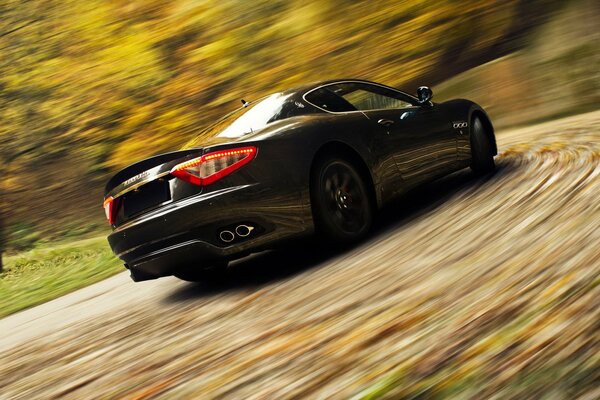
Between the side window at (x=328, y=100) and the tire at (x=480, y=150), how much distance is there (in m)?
1.75

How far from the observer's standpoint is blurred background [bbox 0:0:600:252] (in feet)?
41.9

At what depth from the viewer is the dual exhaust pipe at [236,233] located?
530 centimetres

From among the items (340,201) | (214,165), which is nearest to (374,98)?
(340,201)

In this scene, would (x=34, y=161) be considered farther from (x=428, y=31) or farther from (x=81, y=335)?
(x=81, y=335)

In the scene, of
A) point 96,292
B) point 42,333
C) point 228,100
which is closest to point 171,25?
point 228,100

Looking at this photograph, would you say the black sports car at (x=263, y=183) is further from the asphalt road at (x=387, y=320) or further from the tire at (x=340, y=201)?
the asphalt road at (x=387, y=320)

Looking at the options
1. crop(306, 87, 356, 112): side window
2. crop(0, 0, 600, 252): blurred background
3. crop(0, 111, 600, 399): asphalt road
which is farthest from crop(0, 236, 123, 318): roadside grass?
crop(306, 87, 356, 112): side window

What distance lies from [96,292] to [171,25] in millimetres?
9185

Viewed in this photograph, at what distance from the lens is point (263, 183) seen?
211 inches

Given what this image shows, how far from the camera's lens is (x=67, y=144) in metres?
15.1

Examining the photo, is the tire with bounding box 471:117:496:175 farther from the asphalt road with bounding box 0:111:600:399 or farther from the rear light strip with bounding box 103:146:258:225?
the rear light strip with bounding box 103:146:258:225

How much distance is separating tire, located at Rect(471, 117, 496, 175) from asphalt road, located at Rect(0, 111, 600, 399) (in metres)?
0.65

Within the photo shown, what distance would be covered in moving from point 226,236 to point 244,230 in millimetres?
122

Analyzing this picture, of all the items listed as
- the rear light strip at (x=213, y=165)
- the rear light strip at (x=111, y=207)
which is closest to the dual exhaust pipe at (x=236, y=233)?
the rear light strip at (x=213, y=165)
